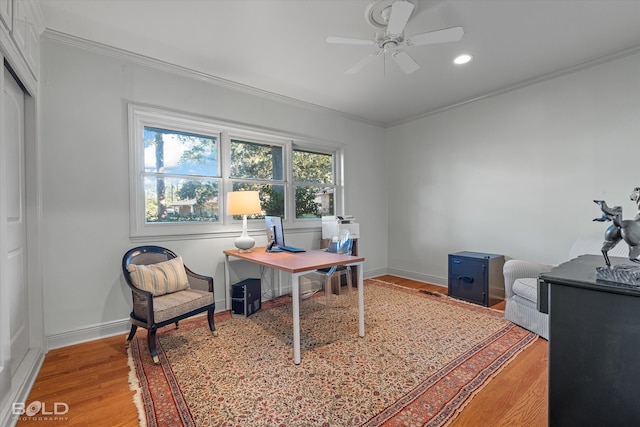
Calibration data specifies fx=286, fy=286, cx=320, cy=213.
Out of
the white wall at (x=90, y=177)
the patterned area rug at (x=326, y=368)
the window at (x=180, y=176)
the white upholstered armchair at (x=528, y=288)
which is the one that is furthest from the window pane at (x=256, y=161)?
the white upholstered armchair at (x=528, y=288)

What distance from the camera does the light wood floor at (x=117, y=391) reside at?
1.57 metres

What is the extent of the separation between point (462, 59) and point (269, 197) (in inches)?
105

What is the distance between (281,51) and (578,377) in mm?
2988

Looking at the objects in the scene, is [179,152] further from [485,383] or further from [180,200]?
[485,383]

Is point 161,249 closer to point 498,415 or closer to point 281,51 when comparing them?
point 281,51

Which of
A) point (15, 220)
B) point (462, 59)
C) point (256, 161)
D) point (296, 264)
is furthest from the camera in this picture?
point (256, 161)

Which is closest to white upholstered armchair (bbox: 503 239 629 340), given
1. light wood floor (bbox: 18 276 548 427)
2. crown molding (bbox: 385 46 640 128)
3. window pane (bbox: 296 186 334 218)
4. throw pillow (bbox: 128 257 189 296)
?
light wood floor (bbox: 18 276 548 427)

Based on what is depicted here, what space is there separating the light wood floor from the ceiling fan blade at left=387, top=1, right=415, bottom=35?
242 centimetres

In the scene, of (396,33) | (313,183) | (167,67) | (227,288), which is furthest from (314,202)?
(396,33)

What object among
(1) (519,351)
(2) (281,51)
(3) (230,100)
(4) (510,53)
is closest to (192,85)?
(3) (230,100)

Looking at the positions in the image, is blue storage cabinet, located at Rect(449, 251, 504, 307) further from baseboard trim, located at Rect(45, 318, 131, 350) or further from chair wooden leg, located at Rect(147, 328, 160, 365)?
baseboard trim, located at Rect(45, 318, 131, 350)

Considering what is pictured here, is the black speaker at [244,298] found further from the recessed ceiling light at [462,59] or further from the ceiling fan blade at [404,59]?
the recessed ceiling light at [462,59]

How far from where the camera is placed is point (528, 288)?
Answer: 8.53 feet

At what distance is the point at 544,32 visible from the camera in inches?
95.8
